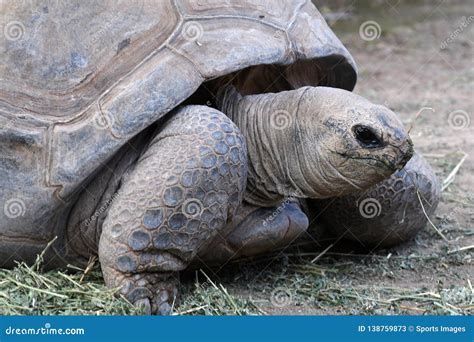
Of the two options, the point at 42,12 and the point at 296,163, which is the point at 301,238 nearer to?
the point at 296,163

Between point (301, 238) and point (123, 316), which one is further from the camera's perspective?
point (301, 238)

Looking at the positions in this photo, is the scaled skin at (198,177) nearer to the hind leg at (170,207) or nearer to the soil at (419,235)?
the hind leg at (170,207)

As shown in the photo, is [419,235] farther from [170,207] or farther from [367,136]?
[170,207]

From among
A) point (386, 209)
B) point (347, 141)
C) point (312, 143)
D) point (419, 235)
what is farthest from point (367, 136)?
point (419, 235)

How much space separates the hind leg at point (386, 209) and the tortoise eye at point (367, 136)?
1105mm

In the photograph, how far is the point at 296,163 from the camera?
444cm

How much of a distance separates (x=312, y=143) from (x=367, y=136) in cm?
37

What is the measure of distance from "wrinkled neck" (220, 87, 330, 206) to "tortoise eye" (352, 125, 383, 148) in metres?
0.38

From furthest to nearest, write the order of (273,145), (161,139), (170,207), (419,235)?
(419,235) < (273,145) < (161,139) < (170,207)

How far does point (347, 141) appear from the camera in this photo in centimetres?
404

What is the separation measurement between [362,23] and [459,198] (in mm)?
7702

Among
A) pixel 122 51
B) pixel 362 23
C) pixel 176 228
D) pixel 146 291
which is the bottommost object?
pixel 362 23

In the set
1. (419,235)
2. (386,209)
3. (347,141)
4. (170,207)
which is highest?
(347,141)

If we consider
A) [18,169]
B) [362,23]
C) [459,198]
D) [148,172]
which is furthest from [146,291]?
[362,23]
